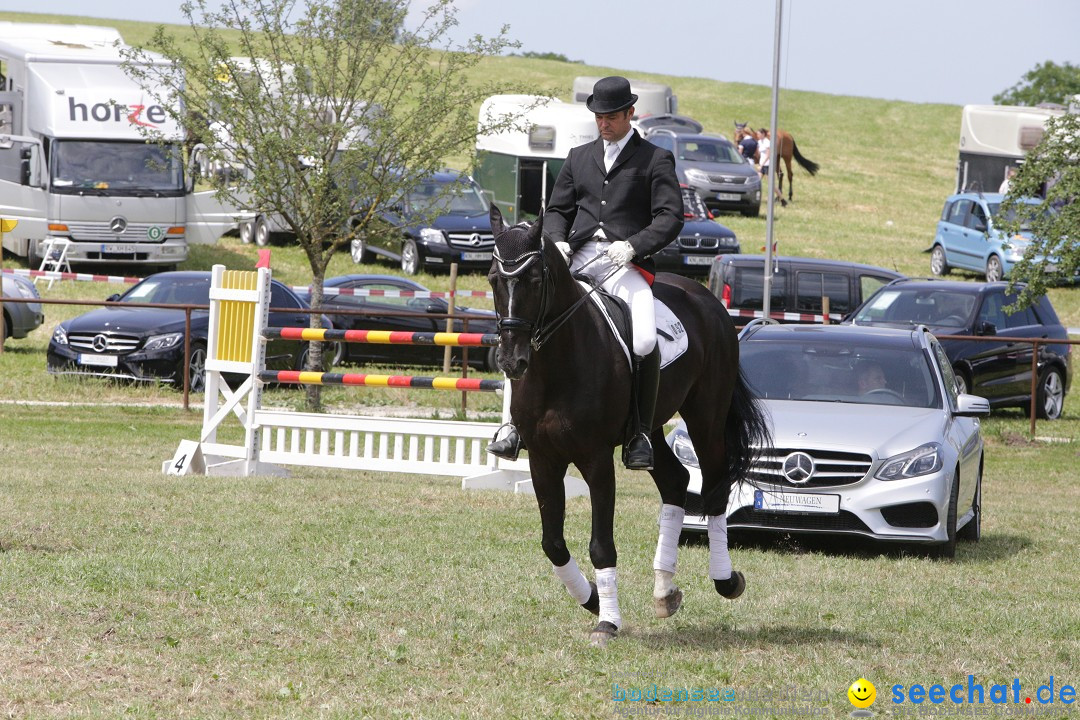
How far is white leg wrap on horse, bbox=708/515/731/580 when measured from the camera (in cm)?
778

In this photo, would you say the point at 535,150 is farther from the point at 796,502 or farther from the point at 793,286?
the point at 796,502

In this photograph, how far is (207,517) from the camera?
1050cm

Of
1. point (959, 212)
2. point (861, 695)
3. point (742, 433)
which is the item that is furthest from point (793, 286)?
point (861, 695)

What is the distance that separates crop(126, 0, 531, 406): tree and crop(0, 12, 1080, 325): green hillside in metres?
10.9

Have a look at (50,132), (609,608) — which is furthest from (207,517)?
(50,132)

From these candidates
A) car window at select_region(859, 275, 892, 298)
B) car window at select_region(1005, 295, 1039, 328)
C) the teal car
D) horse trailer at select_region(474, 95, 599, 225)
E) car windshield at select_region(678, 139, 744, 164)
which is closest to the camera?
car window at select_region(1005, 295, 1039, 328)

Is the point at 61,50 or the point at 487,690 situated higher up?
the point at 61,50

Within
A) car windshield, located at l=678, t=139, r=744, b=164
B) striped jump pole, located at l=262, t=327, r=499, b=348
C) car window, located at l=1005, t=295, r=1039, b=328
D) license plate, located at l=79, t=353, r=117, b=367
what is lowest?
license plate, located at l=79, t=353, r=117, b=367

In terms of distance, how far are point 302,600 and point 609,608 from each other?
1675 millimetres

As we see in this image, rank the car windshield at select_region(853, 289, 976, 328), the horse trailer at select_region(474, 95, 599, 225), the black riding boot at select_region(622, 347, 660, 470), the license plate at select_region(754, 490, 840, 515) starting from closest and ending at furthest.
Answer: the black riding boot at select_region(622, 347, 660, 470), the license plate at select_region(754, 490, 840, 515), the car windshield at select_region(853, 289, 976, 328), the horse trailer at select_region(474, 95, 599, 225)

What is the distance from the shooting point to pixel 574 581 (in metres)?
7.12

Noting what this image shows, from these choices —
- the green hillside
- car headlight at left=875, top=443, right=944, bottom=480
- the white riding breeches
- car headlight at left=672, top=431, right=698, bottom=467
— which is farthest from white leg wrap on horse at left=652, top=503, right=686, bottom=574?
the green hillside

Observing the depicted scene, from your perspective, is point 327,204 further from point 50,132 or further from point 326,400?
point 50,132

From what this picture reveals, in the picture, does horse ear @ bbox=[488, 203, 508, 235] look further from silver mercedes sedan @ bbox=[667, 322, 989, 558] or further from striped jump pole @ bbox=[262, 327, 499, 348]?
striped jump pole @ bbox=[262, 327, 499, 348]
